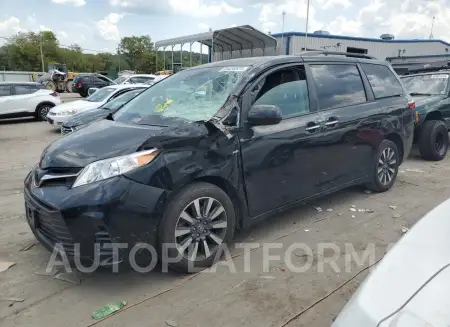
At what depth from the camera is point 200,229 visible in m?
2.99

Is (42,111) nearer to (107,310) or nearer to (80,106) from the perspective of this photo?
(80,106)

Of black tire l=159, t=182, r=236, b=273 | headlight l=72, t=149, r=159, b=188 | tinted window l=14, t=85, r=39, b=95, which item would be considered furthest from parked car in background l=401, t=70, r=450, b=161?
tinted window l=14, t=85, r=39, b=95

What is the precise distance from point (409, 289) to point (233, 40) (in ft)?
81.3

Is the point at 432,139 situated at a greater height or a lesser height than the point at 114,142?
lesser

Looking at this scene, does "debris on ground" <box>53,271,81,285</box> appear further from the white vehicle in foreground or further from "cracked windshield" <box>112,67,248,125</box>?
the white vehicle in foreground

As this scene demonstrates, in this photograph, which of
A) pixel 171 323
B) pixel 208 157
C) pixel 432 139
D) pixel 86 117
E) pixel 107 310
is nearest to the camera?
pixel 171 323

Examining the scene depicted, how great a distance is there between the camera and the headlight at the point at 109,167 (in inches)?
103

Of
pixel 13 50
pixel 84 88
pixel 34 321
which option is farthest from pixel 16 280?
pixel 13 50

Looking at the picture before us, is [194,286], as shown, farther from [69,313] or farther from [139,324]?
[69,313]

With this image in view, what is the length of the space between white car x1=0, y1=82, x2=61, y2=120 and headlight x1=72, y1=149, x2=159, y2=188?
41.8ft

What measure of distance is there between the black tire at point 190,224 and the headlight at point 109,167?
0.39 metres

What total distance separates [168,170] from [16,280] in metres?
1.54

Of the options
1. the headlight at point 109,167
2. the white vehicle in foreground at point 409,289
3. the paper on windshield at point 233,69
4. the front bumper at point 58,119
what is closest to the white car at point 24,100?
the front bumper at point 58,119

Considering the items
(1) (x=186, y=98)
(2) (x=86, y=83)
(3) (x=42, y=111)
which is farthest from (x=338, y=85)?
(2) (x=86, y=83)
